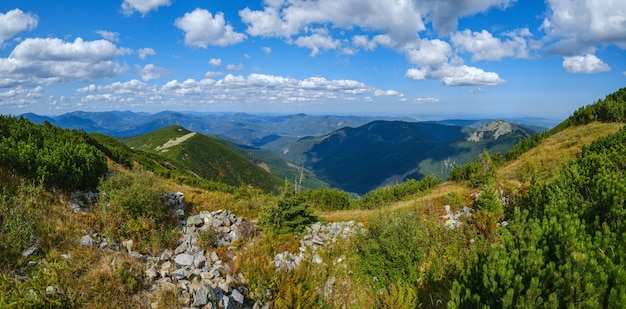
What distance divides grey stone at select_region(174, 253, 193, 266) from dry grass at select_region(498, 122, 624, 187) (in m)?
18.3

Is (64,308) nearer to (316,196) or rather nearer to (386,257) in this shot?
(386,257)

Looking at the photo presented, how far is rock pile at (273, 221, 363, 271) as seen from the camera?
32.7ft

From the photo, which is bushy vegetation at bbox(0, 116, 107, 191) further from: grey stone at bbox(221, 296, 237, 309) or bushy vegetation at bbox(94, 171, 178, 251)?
grey stone at bbox(221, 296, 237, 309)

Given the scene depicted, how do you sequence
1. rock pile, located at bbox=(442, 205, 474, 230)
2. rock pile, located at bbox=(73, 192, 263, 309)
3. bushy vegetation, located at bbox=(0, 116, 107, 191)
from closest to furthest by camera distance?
rock pile, located at bbox=(73, 192, 263, 309)
bushy vegetation, located at bbox=(0, 116, 107, 191)
rock pile, located at bbox=(442, 205, 474, 230)

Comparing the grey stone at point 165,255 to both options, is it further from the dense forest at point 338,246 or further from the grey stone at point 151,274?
the grey stone at point 151,274

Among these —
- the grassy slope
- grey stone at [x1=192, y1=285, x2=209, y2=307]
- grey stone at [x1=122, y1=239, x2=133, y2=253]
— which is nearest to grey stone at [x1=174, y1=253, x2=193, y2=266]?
grey stone at [x1=122, y1=239, x2=133, y2=253]

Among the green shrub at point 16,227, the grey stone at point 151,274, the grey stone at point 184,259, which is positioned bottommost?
the grey stone at point 184,259

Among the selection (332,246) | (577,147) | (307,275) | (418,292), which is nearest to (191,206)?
(332,246)

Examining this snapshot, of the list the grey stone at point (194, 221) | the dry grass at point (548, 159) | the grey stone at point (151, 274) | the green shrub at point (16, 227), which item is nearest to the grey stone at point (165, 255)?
the grey stone at point (151, 274)

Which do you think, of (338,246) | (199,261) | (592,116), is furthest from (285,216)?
(592,116)

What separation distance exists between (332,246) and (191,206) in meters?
7.30

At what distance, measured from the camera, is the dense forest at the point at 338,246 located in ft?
17.2

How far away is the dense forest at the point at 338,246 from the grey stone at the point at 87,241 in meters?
0.27

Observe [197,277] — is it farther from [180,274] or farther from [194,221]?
[194,221]
